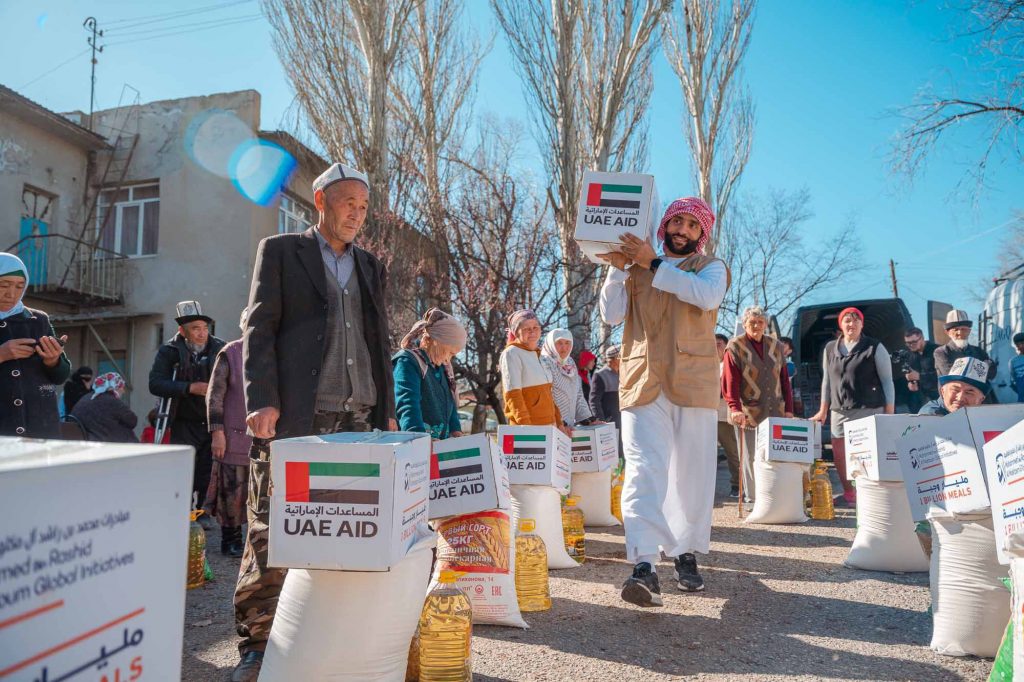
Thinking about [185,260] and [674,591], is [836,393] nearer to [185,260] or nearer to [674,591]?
[674,591]

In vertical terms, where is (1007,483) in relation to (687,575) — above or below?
above

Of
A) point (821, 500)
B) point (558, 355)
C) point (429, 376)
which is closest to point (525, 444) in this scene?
point (429, 376)

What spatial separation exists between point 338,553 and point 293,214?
1764cm

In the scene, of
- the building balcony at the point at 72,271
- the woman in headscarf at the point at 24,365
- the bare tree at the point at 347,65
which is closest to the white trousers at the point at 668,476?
the woman in headscarf at the point at 24,365

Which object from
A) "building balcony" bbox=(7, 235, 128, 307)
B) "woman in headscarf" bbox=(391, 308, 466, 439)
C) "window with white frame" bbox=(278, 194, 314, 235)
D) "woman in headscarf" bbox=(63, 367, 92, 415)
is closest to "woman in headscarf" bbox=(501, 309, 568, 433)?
"woman in headscarf" bbox=(391, 308, 466, 439)

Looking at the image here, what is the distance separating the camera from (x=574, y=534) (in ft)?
17.5

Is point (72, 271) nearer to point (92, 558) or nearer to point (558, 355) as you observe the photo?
point (558, 355)

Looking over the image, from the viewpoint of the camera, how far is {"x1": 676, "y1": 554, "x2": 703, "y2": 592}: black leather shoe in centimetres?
418

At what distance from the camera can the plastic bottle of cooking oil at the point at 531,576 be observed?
13.2 ft

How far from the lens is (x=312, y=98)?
1588cm

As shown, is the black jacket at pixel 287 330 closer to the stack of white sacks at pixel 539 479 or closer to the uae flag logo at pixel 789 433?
the stack of white sacks at pixel 539 479

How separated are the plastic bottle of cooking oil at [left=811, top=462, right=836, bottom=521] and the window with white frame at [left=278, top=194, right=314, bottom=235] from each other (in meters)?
14.1

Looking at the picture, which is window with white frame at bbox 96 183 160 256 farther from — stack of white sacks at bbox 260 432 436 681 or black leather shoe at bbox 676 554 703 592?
stack of white sacks at bbox 260 432 436 681

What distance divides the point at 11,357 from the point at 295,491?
7.58ft
